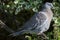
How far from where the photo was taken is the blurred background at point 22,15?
337 cm

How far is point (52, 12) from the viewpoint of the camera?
3.67 m

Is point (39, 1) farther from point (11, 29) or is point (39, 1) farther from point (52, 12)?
point (11, 29)

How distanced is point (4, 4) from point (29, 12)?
0.38m

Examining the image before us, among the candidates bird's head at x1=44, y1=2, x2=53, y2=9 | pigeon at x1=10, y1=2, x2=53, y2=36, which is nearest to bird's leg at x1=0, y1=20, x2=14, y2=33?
pigeon at x1=10, y1=2, x2=53, y2=36

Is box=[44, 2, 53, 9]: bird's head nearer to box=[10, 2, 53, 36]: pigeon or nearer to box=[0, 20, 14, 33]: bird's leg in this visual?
box=[10, 2, 53, 36]: pigeon

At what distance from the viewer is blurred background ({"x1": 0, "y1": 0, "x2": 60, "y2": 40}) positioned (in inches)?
133

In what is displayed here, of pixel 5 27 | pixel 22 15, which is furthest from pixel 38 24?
pixel 5 27

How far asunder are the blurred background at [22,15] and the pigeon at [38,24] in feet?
0.22

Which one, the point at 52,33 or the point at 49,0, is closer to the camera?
the point at 52,33

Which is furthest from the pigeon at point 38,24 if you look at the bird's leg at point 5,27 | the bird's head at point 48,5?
the bird's leg at point 5,27

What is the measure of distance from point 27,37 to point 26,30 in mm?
193

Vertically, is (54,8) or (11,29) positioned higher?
(54,8)

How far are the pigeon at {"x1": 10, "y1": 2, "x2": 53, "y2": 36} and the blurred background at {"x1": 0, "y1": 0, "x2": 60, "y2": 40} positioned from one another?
7cm

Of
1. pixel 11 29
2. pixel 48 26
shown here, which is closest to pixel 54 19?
pixel 48 26
